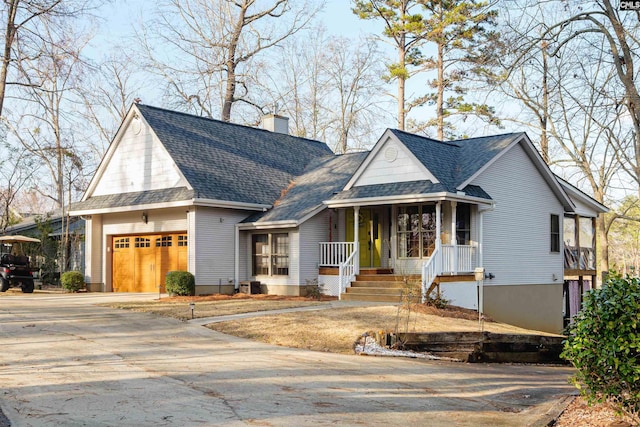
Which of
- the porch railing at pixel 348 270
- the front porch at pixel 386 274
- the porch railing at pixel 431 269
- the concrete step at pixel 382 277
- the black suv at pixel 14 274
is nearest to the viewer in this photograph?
Result: the porch railing at pixel 431 269

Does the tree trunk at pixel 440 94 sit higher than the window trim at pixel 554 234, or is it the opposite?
the tree trunk at pixel 440 94

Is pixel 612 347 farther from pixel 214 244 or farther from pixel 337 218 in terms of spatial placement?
pixel 337 218

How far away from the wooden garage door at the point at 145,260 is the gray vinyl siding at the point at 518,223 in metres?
11.1

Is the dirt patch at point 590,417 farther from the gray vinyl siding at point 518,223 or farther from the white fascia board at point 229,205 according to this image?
the white fascia board at point 229,205

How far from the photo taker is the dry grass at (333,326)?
543 inches

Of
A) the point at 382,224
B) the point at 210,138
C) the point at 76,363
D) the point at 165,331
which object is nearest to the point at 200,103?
the point at 210,138

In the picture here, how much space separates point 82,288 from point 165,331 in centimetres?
1338

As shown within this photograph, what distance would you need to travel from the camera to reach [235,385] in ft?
30.9

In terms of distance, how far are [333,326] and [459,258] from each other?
23.9 ft

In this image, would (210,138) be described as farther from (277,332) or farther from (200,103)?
(200,103)

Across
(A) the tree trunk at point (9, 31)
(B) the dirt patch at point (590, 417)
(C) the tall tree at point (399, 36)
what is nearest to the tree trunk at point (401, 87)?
(C) the tall tree at point (399, 36)

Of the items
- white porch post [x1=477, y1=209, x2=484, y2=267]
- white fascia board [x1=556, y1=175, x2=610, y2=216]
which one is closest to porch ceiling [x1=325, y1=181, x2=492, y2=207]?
white porch post [x1=477, y1=209, x2=484, y2=267]

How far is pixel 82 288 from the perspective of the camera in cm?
2684

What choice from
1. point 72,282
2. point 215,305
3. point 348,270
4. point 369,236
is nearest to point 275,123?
point 369,236
